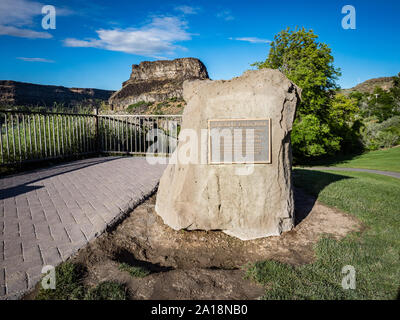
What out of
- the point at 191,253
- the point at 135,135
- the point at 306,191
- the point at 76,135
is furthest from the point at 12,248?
the point at 135,135

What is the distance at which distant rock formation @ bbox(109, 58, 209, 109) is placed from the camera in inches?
4550

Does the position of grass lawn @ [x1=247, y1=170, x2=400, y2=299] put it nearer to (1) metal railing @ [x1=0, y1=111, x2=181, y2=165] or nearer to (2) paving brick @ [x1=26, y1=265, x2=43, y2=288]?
(2) paving brick @ [x1=26, y1=265, x2=43, y2=288]

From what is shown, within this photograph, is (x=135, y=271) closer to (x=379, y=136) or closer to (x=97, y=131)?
(x=97, y=131)

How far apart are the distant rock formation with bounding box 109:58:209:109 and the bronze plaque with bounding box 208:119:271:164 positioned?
112 metres

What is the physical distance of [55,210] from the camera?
15.8 feet

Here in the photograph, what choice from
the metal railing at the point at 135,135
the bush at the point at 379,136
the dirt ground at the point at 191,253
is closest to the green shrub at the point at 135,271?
the dirt ground at the point at 191,253

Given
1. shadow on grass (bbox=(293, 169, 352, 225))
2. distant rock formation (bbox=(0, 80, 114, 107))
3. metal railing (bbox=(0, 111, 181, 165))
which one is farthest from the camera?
distant rock formation (bbox=(0, 80, 114, 107))

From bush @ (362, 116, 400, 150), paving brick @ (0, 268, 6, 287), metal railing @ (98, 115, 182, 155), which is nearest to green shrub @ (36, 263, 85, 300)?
paving brick @ (0, 268, 6, 287)

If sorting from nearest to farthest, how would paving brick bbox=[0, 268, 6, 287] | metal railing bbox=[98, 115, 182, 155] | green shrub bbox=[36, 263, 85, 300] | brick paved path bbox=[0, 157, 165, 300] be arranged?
green shrub bbox=[36, 263, 85, 300]
paving brick bbox=[0, 268, 6, 287]
brick paved path bbox=[0, 157, 165, 300]
metal railing bbox=[98, 115, 182, 155]

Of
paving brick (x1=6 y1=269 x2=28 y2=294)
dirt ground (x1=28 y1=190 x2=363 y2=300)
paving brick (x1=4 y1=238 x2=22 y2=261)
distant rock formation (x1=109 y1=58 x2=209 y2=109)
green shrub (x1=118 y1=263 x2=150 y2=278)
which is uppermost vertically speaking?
distant rock formation (x1=109 y1=58 x2=209 y2=109)

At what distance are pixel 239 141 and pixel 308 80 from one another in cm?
1360

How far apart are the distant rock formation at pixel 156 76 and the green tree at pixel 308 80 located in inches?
3845

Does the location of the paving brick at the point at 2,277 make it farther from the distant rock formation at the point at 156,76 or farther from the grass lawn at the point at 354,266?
the distant rock formation at the point at 156,76
